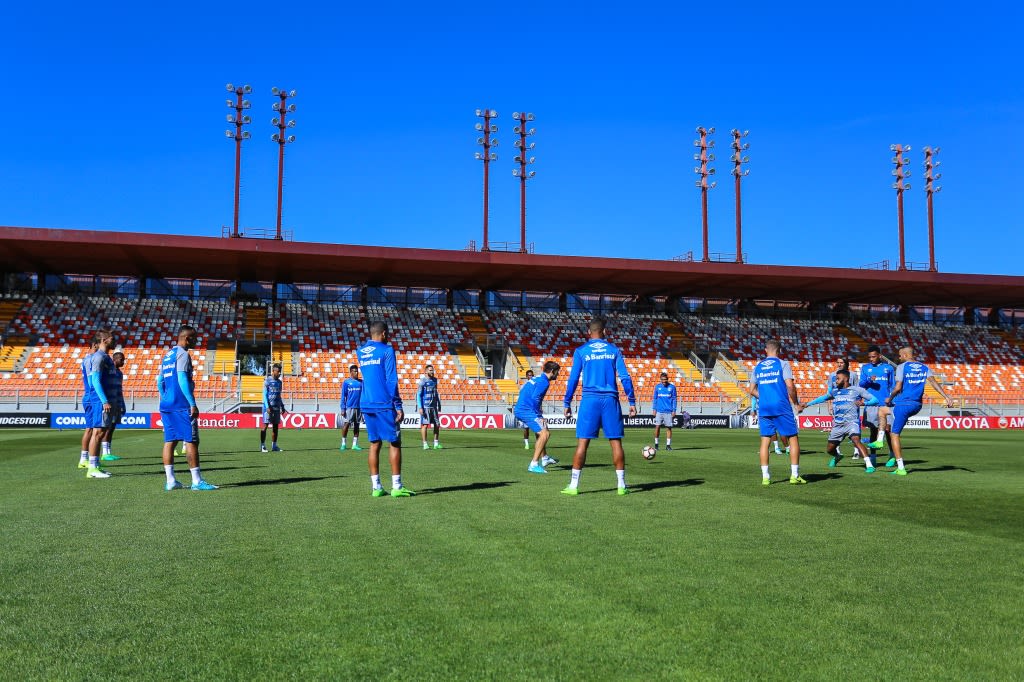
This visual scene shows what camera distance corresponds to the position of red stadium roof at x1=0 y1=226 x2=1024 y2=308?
129 feet

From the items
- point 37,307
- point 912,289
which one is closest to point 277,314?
point 37,307

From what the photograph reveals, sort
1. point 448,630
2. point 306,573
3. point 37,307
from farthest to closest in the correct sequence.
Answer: point 37,307, point 306,573, point 448,630

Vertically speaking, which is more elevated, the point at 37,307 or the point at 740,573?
the point at 37,307

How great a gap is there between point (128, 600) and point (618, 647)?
9.31 ft

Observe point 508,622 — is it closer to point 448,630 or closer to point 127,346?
point 448,630

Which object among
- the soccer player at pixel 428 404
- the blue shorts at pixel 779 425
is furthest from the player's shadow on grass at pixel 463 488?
the soccer player at pixel 428 404

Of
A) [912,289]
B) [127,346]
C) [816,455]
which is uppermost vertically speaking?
[912,289]

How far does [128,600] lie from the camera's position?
474 centimetres

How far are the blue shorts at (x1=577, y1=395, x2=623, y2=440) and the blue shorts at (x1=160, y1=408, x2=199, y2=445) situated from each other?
16.2 ft

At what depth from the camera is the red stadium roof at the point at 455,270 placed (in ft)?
129

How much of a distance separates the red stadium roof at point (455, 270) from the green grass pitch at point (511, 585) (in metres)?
31.5

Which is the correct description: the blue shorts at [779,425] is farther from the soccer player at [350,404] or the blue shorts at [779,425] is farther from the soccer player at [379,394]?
the soccer player at [350,404]

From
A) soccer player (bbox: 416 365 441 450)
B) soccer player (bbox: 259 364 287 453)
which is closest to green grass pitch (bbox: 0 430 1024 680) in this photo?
soccer player (bbox: 259 364 287 453)

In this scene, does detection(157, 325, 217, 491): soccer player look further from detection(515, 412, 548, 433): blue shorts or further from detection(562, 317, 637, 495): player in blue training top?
detection(515, 412, 548, 433): blue shorts
